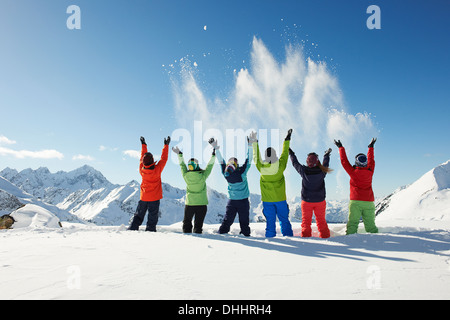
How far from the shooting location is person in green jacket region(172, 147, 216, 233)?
828 cm

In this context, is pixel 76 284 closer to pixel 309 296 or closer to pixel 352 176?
pixel 309 296

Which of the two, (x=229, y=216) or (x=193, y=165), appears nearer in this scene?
(x=229, y=216)

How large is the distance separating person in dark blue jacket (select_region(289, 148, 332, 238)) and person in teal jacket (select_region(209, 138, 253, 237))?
1715 millimetres

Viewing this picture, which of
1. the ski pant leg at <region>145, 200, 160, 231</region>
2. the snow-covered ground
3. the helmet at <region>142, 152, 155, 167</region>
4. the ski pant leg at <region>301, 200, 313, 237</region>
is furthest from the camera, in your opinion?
the helmet at <region>142, 152, 155, 167</region>

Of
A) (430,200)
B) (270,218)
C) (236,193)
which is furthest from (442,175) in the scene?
(236,193)

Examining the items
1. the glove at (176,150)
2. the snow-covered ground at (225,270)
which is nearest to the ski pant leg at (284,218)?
the snow-covered ground at (225,270)

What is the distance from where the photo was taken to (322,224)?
716 cm

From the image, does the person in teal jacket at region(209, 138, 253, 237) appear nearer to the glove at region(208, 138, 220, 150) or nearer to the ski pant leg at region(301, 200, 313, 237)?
the glove at region(208, 138, 220, 150)

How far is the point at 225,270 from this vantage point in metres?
3.41

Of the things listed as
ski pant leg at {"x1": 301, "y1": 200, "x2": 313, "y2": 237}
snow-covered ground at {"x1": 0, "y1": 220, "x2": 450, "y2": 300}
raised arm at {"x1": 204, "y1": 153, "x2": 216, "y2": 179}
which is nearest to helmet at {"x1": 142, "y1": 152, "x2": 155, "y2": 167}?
raised arm at {"x1": 204, "y1": 153, "x2": 216, "y2": 179}

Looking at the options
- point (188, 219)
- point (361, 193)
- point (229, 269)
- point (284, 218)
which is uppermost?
point (361, 193)

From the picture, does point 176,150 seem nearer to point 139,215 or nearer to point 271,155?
point 139,215

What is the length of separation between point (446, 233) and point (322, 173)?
10.6 ft

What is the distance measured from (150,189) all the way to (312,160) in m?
5.57
